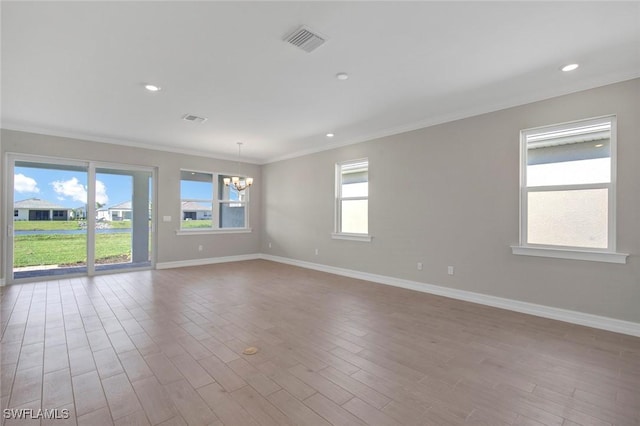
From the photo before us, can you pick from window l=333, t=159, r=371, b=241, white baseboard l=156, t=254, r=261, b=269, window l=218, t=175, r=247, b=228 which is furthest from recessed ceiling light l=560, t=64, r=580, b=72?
white baseboard l=156, t=254, r=261, b=269

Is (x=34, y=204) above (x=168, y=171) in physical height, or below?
below

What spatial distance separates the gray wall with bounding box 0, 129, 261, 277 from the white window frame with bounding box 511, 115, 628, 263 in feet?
20.2

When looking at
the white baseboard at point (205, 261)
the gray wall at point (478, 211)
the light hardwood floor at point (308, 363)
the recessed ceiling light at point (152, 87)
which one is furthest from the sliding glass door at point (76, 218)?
the gray wall at point (478, 211)

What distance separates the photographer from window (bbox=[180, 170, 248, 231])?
689 cm

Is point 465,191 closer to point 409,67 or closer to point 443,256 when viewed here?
point 443,256

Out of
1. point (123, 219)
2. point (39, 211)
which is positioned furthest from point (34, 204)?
point (123, 219)

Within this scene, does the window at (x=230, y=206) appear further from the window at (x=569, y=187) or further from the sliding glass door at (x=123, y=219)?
the window at (x=569, y=187)

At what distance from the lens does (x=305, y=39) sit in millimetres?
2479

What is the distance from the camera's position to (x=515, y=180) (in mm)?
3764

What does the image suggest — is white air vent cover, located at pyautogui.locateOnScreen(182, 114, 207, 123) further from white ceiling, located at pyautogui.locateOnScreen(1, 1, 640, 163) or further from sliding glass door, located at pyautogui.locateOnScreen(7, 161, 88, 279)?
sliding glass door, located at pyautogui.locateOnScreen(7, 161, 88, 279)

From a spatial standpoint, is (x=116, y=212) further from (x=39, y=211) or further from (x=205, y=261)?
(x=205, y=261)

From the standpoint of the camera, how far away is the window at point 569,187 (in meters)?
3.24

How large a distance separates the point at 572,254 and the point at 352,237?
331 cm

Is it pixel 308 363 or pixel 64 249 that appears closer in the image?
pixel 308 363
